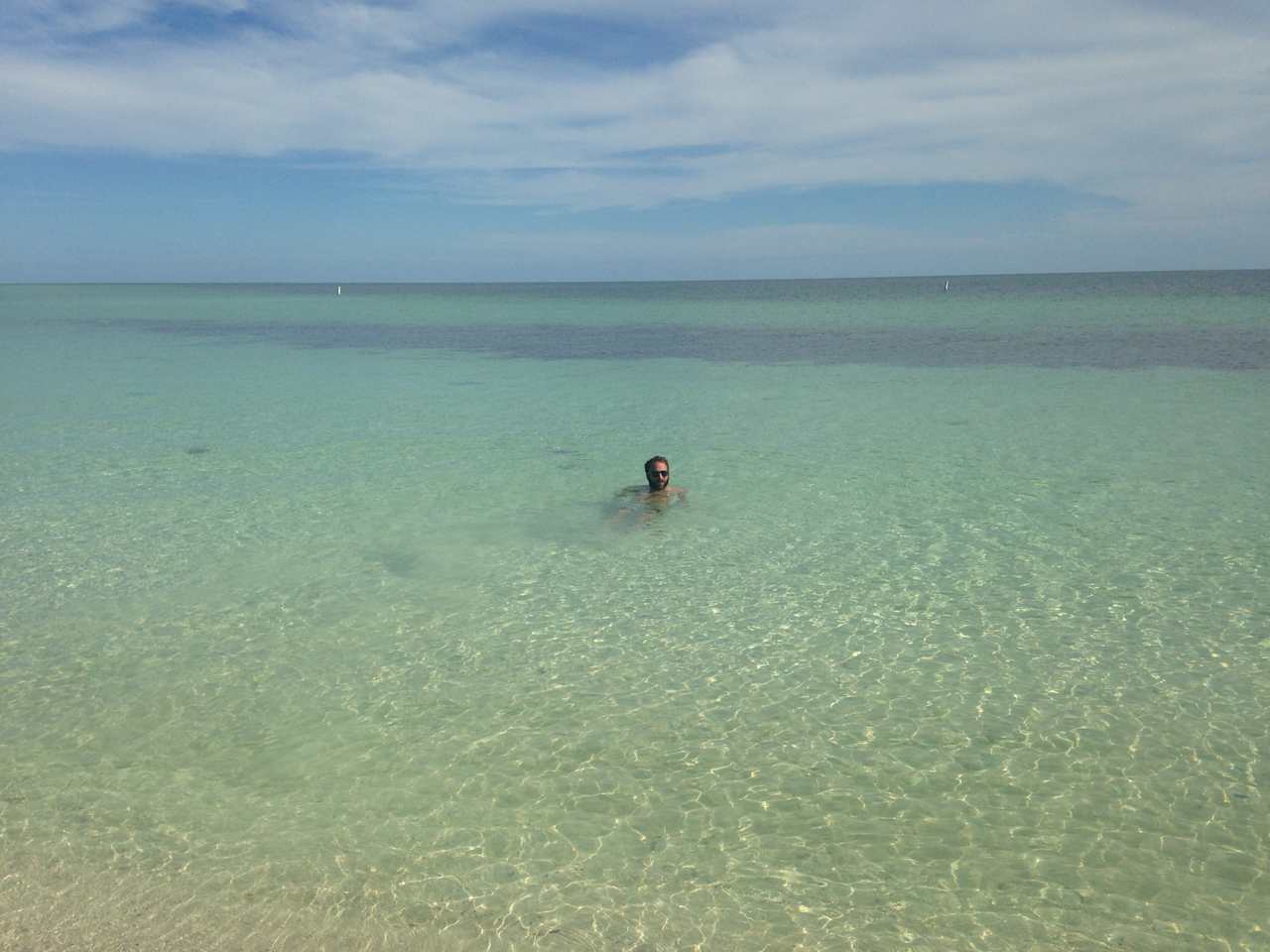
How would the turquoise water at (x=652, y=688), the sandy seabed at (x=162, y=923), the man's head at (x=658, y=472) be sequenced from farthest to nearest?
the man's head at (x=658, y=472) → the turquoise water at (x=652, y=688) → the sandy seabed at (x=162, y=923)

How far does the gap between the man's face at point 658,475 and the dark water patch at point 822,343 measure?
765 inches

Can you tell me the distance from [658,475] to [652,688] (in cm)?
522

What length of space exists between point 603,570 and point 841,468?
5.86 meters

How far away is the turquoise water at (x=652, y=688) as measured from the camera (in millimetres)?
5004

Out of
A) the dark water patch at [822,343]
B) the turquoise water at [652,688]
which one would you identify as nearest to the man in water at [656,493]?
the turquoise water at [652,688]

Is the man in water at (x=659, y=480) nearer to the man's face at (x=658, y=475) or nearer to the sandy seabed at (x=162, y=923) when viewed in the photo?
the man's face at (x=658, y=475)

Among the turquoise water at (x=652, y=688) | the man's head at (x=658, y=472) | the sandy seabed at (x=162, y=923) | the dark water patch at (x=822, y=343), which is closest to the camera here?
the sandy seabed at (x=162, y=923)

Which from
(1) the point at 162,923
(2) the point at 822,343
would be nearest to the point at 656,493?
(1) the point at 162,923

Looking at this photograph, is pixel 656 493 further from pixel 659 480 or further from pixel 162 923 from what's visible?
pixel 162 923

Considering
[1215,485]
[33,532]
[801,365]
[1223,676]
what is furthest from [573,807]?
[801,365]

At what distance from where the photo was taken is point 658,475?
40.2ft

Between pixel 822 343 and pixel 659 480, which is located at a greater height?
pixel 822 343

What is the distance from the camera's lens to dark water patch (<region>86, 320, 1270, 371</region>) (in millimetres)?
30641

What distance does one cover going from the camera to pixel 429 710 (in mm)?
7008
